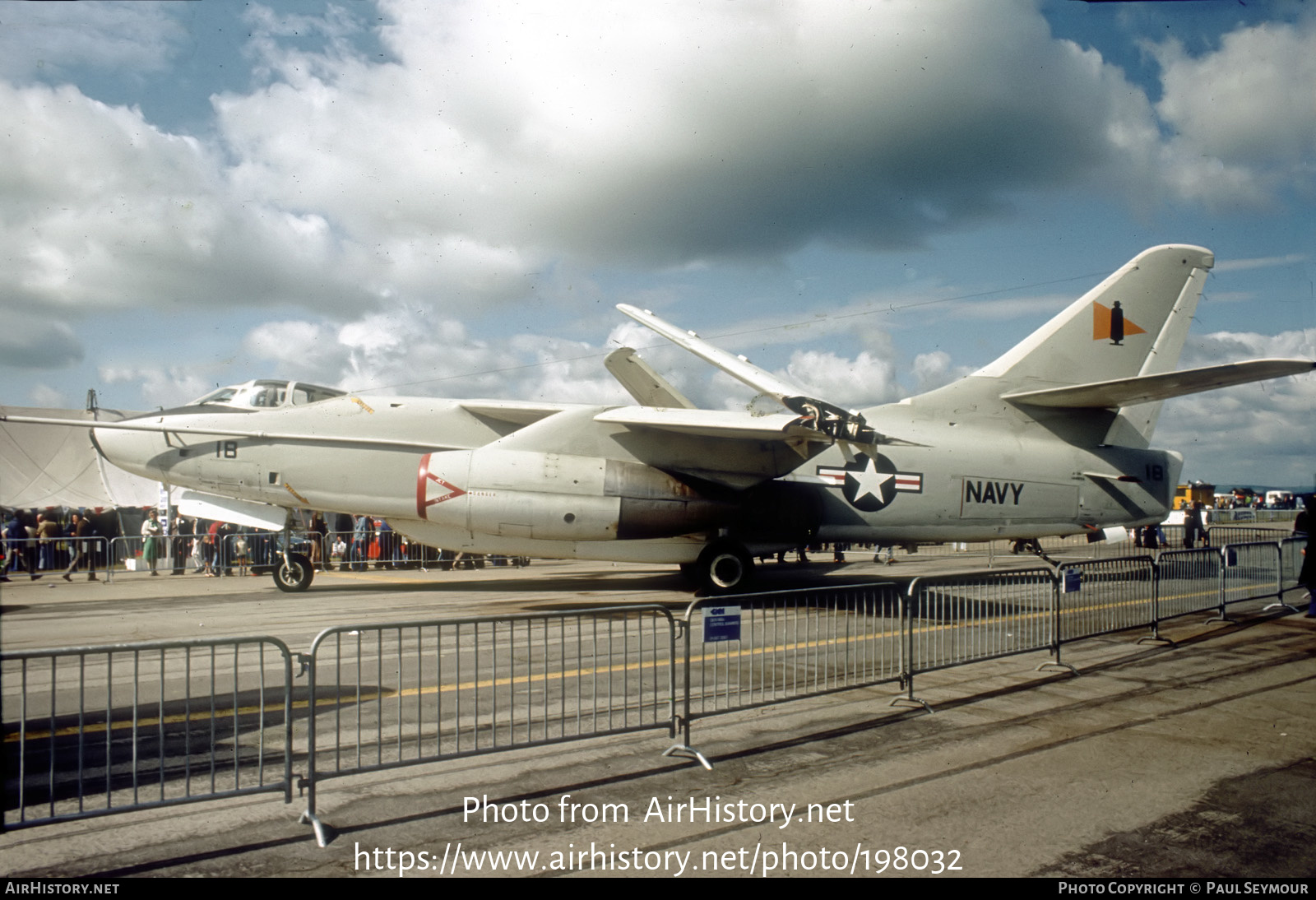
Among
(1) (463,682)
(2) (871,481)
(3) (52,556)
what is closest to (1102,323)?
(2) (871,481)

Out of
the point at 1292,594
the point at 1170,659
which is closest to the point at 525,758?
the point at 1170,659

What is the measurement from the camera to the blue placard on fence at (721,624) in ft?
19.2

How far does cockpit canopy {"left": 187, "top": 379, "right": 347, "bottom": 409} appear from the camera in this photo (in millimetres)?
15016

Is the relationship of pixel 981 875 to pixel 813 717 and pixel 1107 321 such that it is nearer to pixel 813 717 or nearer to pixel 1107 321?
pixel 813 717

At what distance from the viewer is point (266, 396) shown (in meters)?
15.1

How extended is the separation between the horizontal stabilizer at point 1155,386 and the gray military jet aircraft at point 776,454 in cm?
7

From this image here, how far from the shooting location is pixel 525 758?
5.46 meters

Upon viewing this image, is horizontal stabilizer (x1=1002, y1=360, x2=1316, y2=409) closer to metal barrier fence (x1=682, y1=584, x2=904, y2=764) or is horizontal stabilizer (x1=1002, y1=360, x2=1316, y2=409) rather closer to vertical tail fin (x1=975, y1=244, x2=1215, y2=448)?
vertical tail fin (x1=975, y1=244, x2=1215, y2=448)

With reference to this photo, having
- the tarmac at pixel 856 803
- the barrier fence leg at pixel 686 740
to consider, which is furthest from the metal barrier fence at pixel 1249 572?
the barrier fence leg at pixel 686 740

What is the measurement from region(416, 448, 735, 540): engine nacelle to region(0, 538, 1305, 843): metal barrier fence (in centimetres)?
202

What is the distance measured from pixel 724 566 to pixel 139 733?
9.03 meters

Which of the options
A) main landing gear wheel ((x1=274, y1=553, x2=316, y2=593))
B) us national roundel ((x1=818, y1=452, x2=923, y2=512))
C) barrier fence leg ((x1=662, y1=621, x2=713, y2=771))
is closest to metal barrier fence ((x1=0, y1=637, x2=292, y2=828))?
barrier fence leg ((x1=662, y1=621, x2=713, y2=771))

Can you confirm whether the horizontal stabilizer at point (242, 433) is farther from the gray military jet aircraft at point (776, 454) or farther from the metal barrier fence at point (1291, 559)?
the metal barrier fence at point (1291, 559)

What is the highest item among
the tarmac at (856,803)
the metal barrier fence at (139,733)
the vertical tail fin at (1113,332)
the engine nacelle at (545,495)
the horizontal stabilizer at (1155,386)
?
the vertical tail fin at (1113,332)
